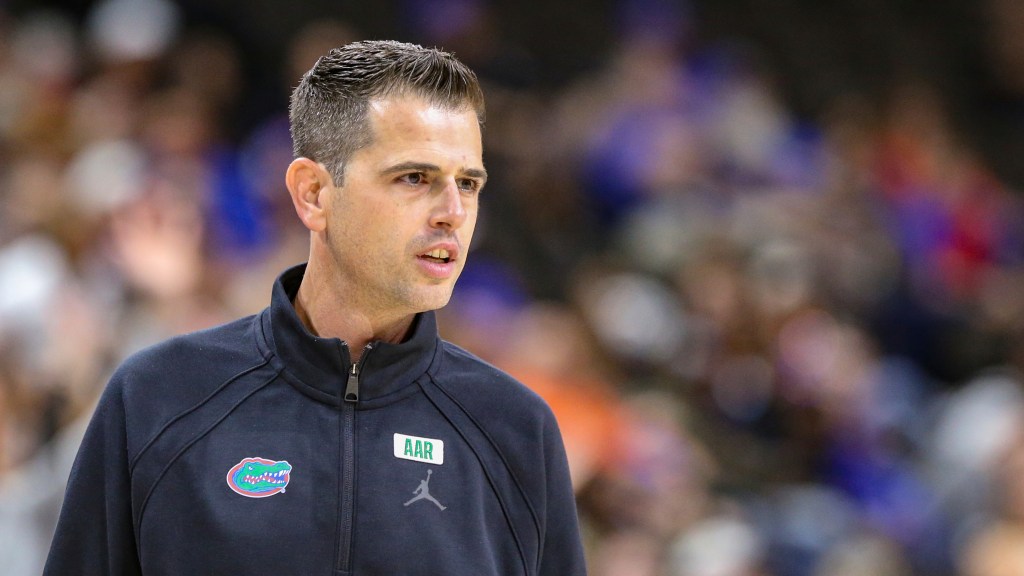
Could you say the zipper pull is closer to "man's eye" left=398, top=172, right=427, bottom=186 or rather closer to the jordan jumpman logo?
the jordan jumpman logo

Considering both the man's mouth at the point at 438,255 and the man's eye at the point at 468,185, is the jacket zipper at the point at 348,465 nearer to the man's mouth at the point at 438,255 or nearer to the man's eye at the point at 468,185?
the man's mouth at the point at 438,255

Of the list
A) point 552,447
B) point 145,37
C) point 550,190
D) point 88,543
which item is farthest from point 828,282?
point 88,543

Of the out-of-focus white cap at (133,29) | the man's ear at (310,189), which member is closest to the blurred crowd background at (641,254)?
the out-of-focus white cap at (133,29)

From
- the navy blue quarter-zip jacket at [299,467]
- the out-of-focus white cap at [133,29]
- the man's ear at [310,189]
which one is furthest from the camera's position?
the out-of-focus white cap at [133,29]

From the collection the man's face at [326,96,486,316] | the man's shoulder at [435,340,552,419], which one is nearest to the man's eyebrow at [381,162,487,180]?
the man's face at [326,96,486,316]

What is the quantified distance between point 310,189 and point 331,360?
32cm

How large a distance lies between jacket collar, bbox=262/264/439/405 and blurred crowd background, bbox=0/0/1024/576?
8.53ft

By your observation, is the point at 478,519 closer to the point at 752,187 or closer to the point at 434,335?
the point at 434,335

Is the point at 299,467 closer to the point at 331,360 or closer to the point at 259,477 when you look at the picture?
the point at 259,477

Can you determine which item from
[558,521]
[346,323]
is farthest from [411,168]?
[558,521]

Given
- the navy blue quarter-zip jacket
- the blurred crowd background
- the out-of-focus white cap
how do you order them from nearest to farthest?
1. the navy blue quarter-zip jacket
2. the blurred crowd background
3. the out-of-focus white cap

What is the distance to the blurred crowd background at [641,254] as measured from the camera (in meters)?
5.83

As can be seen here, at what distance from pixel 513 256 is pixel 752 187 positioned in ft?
5.54

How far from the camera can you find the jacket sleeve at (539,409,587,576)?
2.54 metres
